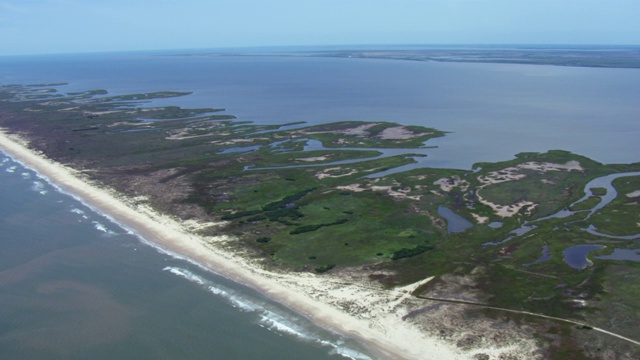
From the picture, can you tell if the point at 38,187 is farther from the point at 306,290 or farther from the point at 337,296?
the point at 337,296

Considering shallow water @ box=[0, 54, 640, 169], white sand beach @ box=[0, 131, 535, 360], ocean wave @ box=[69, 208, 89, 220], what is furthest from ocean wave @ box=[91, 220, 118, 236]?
shallow water @ box=[0, 54, 640, 169]

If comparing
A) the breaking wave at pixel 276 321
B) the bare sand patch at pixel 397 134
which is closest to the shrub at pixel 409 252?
the breaking wave at pixel 276 321

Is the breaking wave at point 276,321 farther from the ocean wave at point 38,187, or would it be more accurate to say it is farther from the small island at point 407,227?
the ocean wave at point 38,187

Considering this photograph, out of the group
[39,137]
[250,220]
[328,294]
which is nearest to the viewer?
[328,294]

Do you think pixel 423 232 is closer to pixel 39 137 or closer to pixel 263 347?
pixel 263 347

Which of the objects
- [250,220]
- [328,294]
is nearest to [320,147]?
[250,220]

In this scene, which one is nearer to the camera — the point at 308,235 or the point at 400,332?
the point at 400,332
